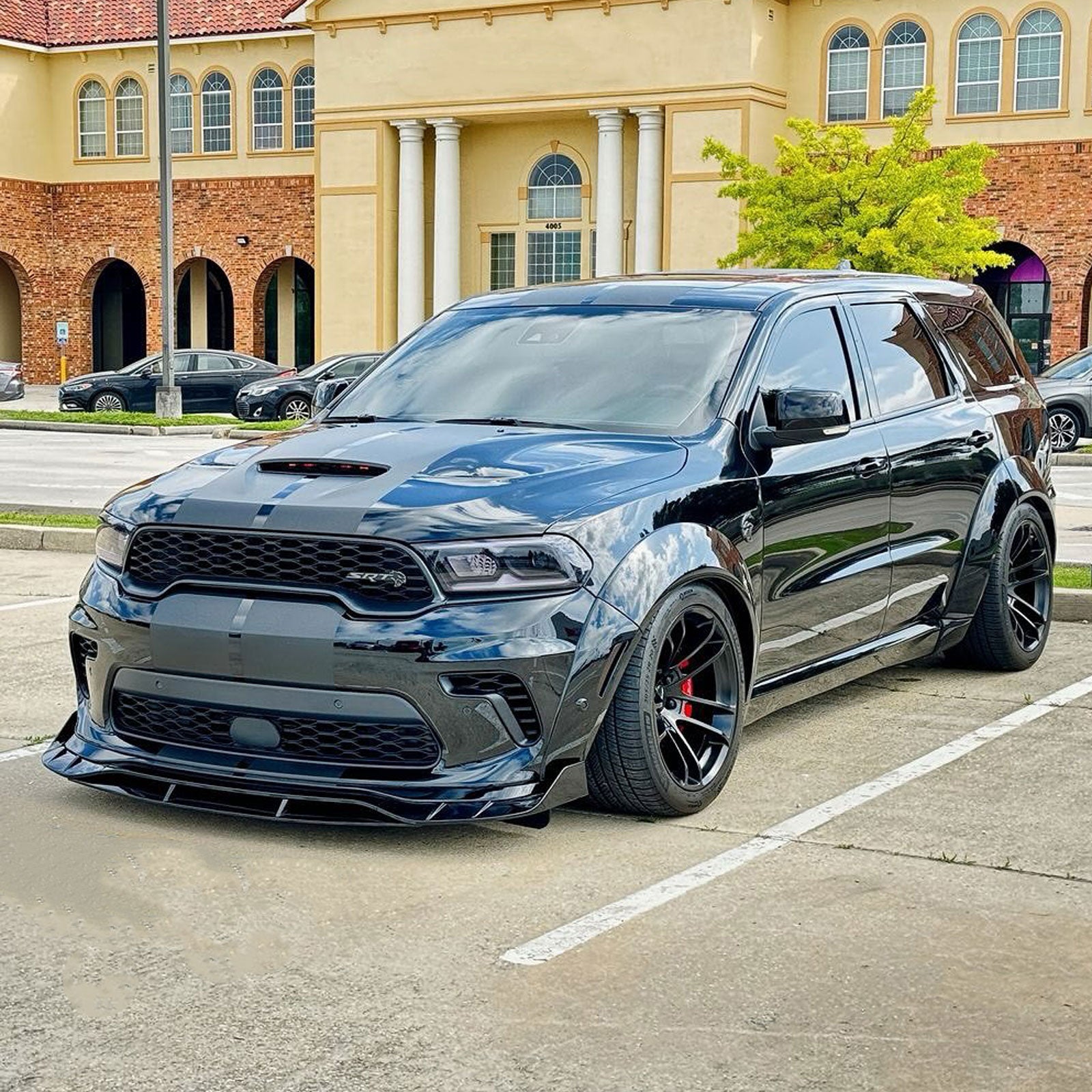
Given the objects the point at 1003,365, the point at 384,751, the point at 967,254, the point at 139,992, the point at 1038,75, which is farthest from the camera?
the point at 1038,75

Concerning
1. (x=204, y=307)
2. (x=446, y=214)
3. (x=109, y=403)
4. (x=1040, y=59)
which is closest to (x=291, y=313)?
(x=204, y=307)

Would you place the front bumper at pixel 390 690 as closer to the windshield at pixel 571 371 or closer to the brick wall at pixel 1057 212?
the windshield at pixel 571 371

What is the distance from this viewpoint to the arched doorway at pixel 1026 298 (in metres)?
40.7

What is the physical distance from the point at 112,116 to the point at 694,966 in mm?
48691

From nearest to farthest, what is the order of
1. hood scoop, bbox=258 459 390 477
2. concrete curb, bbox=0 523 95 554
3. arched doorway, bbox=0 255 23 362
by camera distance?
hood scoop, bbox=258 459 390 477
concrete curb, bbox=0 523 95 554
arched doorway, bbox=0 255 23 362

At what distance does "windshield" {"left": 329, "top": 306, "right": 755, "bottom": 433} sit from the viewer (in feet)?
22.3

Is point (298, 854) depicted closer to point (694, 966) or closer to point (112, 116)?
point (694, 966)

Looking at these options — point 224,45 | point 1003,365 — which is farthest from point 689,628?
point 224,45

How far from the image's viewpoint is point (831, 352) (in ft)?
24.6

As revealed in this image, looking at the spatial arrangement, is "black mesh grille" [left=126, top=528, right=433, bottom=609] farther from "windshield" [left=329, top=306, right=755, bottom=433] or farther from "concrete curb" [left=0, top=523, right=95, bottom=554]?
"concrete curb" [left=0, top=523, right=95, bottom=554]

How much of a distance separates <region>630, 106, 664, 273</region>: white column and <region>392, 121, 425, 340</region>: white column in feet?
18.3

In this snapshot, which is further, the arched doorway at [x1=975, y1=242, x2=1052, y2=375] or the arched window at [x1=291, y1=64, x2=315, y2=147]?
the arched window at [x1=291, y1=64, x2=315, y2=147]

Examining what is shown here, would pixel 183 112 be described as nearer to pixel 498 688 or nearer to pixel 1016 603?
pixel 1016 603

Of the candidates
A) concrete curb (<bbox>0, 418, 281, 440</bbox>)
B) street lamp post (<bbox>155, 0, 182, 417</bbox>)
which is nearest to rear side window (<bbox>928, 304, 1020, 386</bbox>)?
concrete curb (<bbox>0, 418, 281, 440</bbox>)
